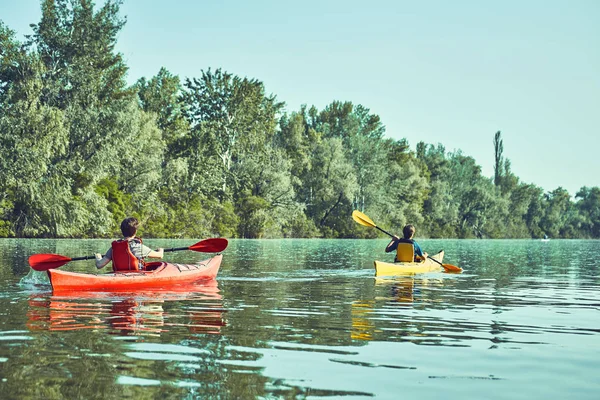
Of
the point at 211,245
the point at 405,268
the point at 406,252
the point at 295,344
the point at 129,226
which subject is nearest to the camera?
the point at 295,344

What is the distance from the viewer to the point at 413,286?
13422 millimetres

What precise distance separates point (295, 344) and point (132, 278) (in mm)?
5304

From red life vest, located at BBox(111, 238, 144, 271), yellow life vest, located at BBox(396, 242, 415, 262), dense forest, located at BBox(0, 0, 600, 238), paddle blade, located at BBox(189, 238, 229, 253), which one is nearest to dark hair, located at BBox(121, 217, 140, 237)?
red life vest, located at BBox(111, 238, 144, 271)

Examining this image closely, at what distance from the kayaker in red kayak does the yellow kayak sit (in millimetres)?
5032

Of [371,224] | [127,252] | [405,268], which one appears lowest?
[405,268]

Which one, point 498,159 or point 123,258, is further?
point 498,159

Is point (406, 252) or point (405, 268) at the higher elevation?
point (406, 252)

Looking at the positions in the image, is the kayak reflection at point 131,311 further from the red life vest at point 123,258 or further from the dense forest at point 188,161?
the dense forest at point 188,161

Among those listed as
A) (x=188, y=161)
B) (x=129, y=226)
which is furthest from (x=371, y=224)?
(x=188, y=161)

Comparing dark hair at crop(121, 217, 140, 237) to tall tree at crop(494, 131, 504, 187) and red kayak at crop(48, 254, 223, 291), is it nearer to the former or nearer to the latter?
red kayak at crop(48, 254, 223, 291)

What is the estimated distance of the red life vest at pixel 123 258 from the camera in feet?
36.2

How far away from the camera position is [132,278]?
11.2m

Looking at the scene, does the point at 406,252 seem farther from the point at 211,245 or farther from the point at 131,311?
the point at 131,311

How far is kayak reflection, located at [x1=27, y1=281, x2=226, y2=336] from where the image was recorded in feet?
24.2
